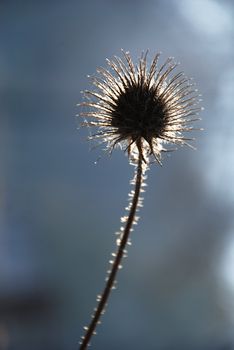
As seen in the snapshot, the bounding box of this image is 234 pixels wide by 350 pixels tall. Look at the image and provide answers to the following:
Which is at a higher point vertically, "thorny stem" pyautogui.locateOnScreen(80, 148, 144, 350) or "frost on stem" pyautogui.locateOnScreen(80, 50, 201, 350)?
"frost on stem" pyautogui.locateOnScreen(80, 50, 201, 350)

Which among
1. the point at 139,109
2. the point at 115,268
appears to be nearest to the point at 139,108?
the point at 139,109

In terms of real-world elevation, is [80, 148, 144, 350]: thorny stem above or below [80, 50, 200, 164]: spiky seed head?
below

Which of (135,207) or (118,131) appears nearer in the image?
(135,207)

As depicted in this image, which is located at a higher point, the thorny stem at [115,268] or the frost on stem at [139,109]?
the frost on stem at [139,109]

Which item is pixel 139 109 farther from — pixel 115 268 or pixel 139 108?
pixel 115 268

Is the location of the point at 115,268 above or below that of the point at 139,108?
below

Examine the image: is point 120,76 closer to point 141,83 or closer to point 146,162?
point 141,83

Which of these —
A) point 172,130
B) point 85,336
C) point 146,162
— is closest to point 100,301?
point 85,336

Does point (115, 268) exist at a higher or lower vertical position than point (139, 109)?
lower
